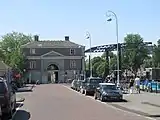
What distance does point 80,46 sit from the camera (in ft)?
453

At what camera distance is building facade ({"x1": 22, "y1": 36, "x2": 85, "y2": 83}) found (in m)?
134

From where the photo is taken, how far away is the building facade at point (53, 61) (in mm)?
133625

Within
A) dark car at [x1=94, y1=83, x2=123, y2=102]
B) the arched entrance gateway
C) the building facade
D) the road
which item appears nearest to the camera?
the road

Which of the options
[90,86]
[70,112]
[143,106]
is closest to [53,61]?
[90,86]

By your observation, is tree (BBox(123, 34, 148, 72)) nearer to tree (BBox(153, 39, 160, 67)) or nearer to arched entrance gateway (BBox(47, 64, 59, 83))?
tree (BBox(153, 39, 160, 67))

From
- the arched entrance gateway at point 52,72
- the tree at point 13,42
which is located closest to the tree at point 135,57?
the arched entrance gateway at point 52,72

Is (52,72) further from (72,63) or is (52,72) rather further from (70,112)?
(70,112)

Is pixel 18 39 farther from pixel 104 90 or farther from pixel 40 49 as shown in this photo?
pixel 104 90

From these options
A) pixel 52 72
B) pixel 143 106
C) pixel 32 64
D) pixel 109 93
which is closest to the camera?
pixel 143 106

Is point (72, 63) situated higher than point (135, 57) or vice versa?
point (135, 57)

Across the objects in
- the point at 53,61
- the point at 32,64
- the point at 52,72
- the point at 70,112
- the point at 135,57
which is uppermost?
the point at 135,57

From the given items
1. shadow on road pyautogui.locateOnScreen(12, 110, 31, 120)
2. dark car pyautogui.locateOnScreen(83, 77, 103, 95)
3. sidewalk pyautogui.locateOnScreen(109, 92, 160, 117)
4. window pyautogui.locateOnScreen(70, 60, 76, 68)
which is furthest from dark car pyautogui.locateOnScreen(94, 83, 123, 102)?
window pyautogui.locateOnScreen(70, 60, 76, 68)

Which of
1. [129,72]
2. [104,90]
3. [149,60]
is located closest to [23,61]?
[129,72]

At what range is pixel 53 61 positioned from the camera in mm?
134500
